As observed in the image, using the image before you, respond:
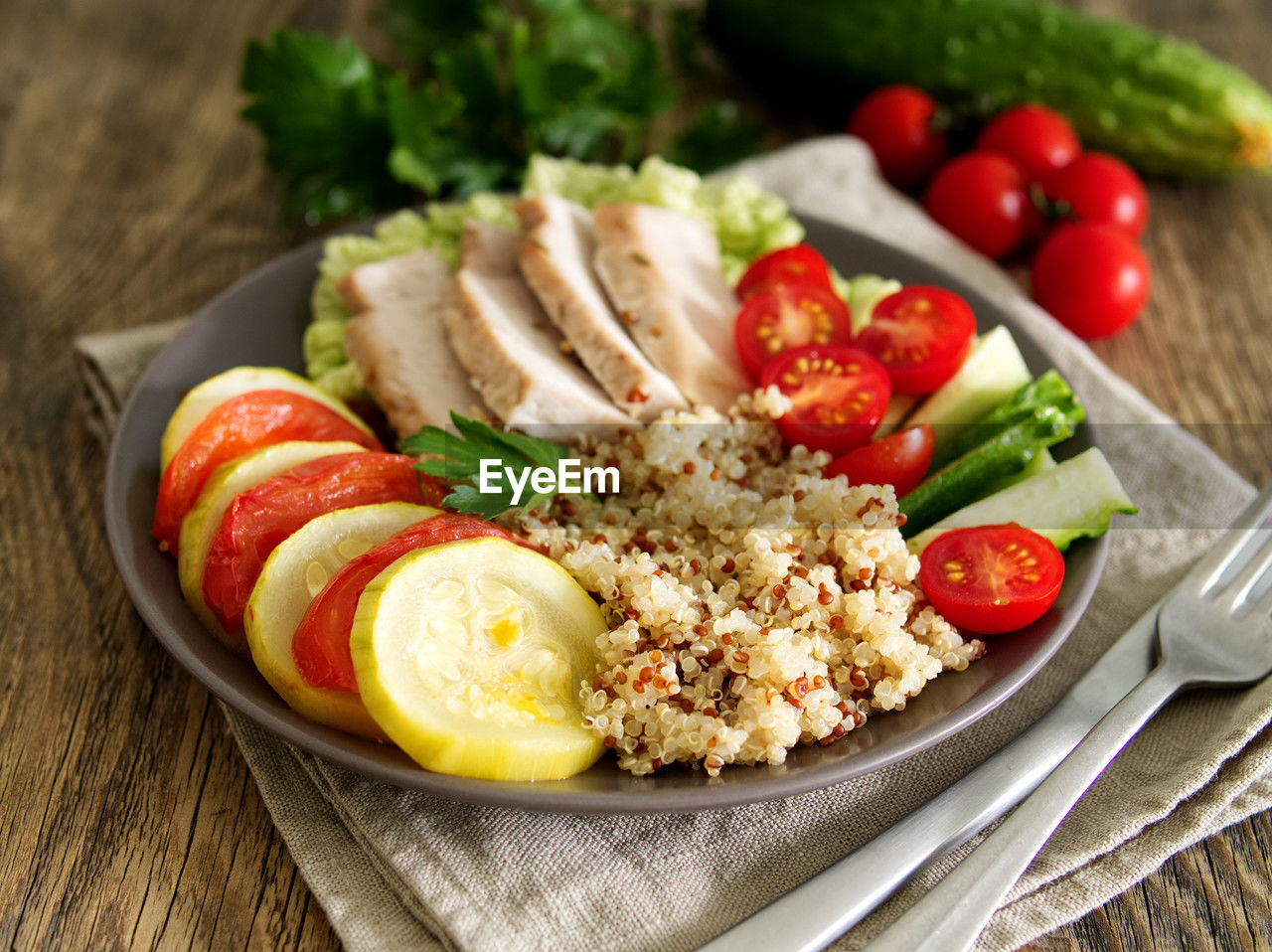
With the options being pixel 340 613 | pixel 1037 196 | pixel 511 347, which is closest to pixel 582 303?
pixel 511 347

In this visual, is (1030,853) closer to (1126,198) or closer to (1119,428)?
(1119,428)

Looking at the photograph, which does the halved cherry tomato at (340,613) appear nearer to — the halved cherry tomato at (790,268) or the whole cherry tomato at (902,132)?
the halved cherry tomato at (790,268)

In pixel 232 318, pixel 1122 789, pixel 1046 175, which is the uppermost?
pixel 1046 175

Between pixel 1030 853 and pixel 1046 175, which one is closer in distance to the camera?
pixel 1030 853

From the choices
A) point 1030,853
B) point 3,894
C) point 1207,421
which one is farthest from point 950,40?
point 3,894

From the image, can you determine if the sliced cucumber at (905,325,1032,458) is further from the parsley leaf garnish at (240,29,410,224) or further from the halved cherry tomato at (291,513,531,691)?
the parsley leaf garnish at (240,29,410,224)

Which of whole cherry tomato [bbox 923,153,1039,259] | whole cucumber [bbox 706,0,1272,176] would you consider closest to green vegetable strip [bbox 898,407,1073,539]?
whole cherry tomato [bbox 923,153,1039,259]
